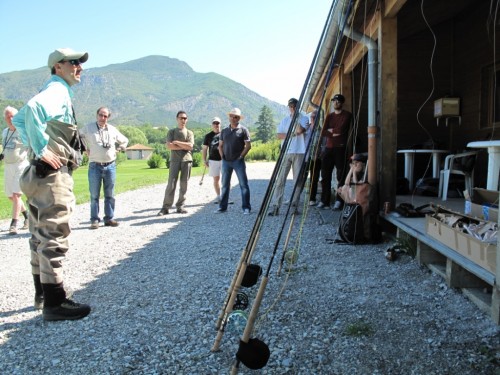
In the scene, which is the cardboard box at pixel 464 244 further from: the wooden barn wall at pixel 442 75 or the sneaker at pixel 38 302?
the wooden barn wall at pixel 442 75

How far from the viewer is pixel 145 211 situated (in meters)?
8.02

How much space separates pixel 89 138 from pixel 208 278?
332 cm

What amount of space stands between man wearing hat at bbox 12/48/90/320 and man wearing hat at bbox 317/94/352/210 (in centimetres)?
402

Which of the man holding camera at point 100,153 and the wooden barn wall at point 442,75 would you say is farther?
the wooden barn wall at point 442,75

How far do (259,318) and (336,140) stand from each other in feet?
13.2

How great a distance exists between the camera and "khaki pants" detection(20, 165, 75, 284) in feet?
9.22

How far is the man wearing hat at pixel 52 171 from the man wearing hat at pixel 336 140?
4023mm

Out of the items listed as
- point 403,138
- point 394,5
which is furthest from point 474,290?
point 403,138

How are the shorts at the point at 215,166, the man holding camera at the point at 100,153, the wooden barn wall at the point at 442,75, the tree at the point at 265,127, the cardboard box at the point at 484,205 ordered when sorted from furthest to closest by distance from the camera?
the tree at the point at 265,127, the shorts at the point at 215,166, the wooden barn wall at the point at 442,75, the man holding camera at the point at 100,153, the cardboard box at the point at 484,205

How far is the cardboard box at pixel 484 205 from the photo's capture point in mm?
3066

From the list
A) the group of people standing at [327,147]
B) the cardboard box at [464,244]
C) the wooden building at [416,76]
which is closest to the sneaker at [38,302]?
the wooden building at [416,76]

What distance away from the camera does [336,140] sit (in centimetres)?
629

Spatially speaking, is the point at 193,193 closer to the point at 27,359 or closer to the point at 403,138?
the point at 403,138

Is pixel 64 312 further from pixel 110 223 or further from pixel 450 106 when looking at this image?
pixel 450 106
